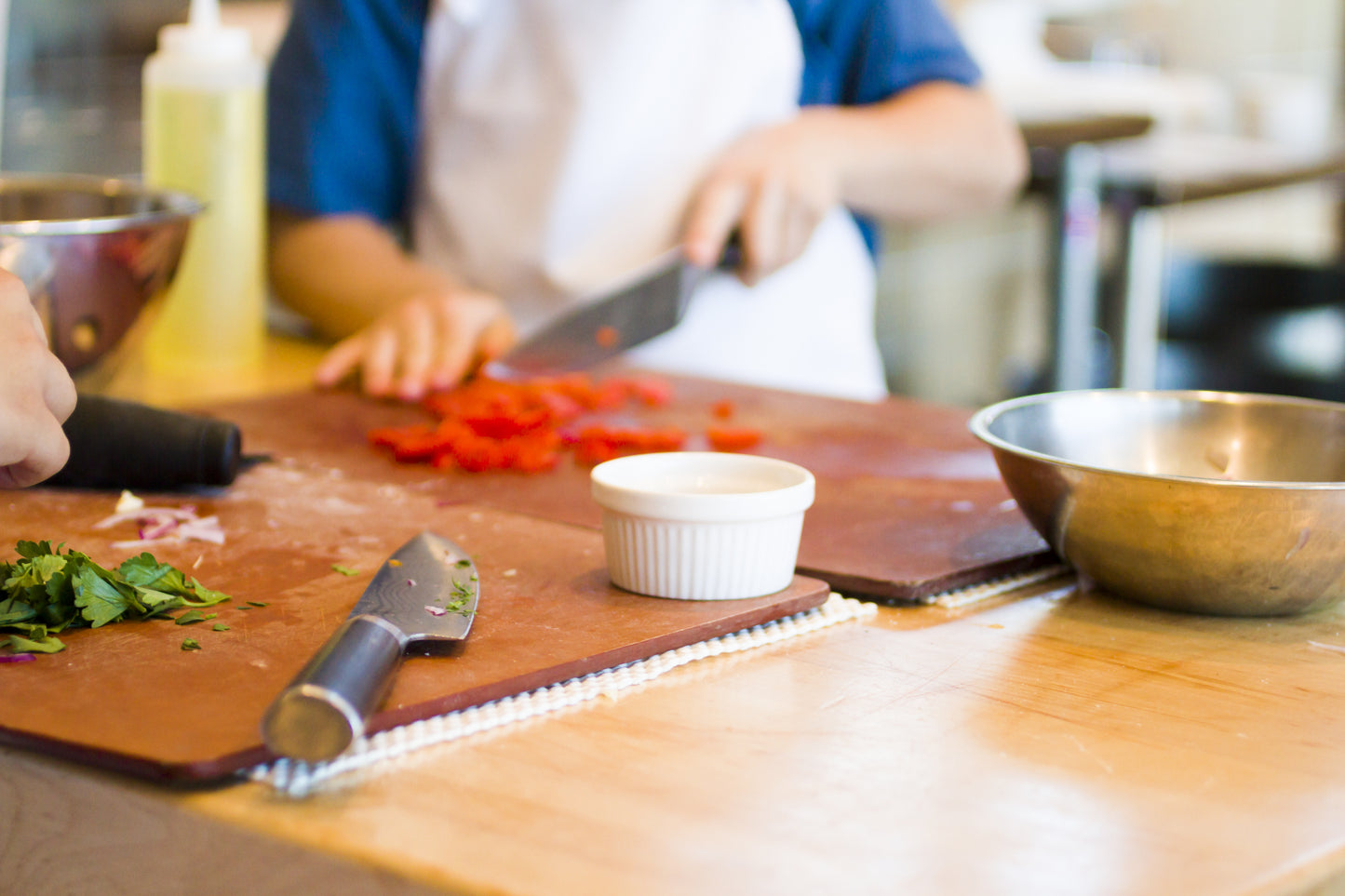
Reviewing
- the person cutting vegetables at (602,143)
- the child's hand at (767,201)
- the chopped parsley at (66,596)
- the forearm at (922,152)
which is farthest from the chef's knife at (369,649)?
the forearm at (922,152)

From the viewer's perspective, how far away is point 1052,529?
72cm

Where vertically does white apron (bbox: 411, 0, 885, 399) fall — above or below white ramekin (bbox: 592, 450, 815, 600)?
above

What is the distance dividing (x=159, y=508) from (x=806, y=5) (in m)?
1.07

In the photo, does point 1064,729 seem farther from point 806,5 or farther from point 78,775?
point 806,5

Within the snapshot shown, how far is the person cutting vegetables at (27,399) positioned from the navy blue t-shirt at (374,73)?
1.02 m

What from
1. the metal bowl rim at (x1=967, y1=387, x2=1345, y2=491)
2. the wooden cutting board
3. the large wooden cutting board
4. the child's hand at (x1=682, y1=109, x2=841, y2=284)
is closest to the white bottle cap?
the large wooden cutting board

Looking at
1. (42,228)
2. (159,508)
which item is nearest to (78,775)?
(159,508)

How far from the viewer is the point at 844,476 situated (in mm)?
949

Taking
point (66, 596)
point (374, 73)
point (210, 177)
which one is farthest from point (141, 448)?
point (374, 73)

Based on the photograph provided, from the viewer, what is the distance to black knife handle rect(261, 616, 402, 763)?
46 cm

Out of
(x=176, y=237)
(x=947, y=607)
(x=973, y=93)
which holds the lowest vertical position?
(x=947, y=607)

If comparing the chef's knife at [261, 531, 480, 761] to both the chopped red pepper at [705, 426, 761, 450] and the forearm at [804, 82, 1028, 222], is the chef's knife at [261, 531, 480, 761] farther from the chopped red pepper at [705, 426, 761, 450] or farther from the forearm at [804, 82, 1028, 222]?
the forearm at [804, 82, 1028, 222]

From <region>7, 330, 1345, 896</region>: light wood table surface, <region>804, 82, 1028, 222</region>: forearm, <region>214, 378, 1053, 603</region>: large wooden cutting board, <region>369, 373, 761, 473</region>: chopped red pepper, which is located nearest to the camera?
<region>7, 330, 1345, 896</region>: light wood table surface

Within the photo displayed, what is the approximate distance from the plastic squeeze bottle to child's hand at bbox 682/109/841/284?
472mm
